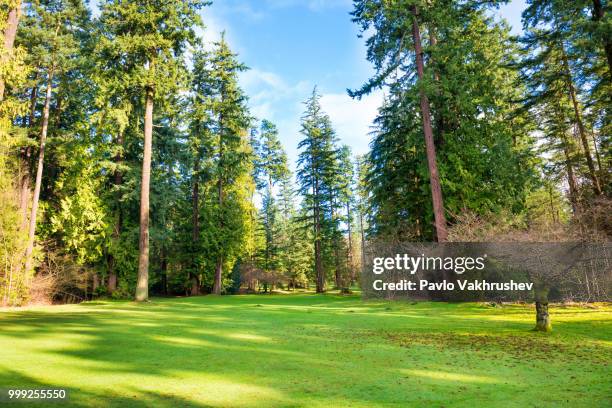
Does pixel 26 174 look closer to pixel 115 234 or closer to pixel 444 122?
pixel 115 234

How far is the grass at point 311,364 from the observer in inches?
177

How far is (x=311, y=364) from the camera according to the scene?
20.4ft

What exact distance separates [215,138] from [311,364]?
1134 inches

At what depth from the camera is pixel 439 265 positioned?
18375 millimetres

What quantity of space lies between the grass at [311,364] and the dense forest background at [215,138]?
3878 millimetres

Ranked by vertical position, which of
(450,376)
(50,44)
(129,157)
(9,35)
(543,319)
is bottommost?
(450,376)

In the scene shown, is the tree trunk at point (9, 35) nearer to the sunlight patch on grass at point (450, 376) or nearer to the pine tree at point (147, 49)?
the pine tree at point (147, 49)

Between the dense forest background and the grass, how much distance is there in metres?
3.88

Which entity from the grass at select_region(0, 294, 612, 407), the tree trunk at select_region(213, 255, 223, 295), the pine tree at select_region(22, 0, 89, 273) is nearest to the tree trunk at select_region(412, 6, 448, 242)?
the grass at select_region(0, 294, 612, 407)

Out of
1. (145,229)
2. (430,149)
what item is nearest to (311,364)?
(430,149)

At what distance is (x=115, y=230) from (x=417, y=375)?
82.6 ft

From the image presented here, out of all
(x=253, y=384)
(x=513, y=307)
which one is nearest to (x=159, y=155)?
(x=513, y=307)

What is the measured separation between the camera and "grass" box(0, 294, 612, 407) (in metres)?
4.50

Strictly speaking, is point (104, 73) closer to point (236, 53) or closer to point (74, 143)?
point (74, 143)
